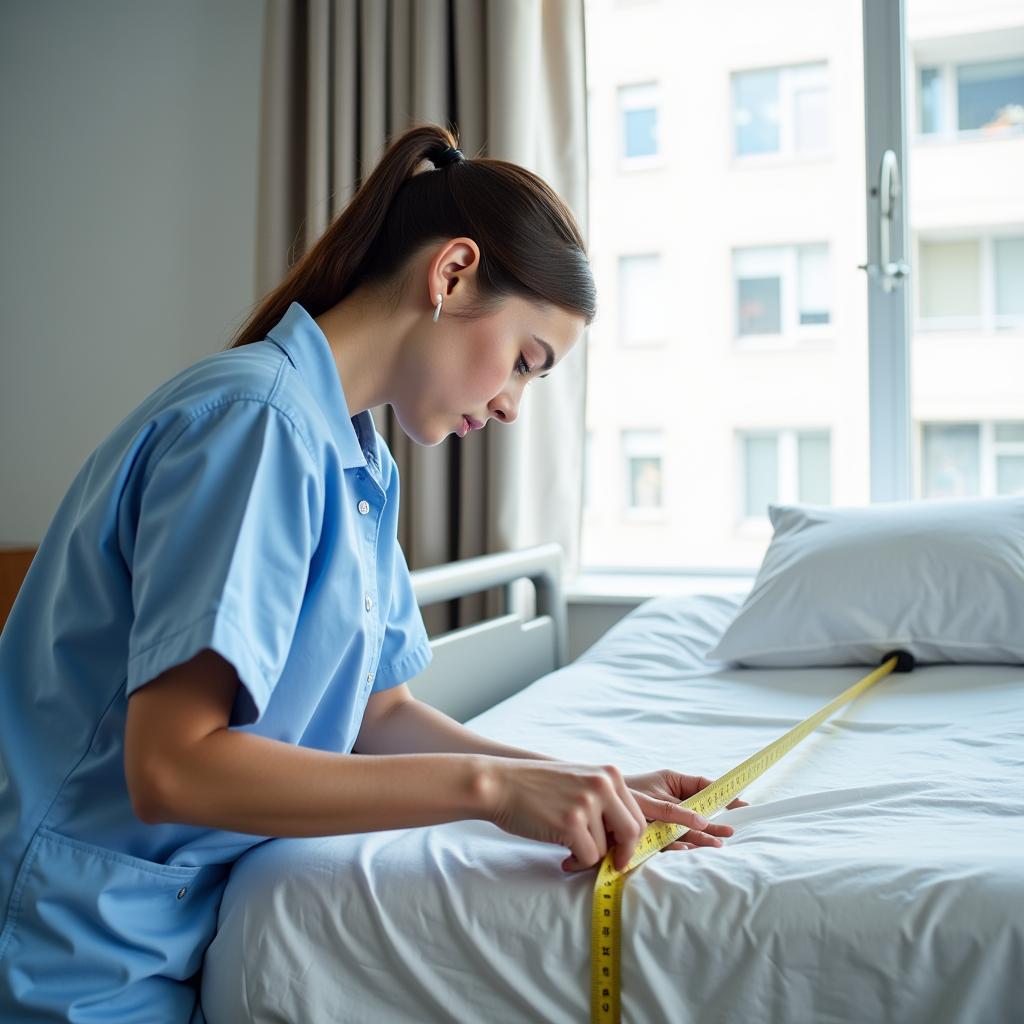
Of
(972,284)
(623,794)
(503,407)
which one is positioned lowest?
(623,794)

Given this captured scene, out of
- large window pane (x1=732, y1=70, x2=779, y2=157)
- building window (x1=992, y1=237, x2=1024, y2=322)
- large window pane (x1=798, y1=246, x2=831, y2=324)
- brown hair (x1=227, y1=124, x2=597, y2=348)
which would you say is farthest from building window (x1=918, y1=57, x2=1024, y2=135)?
brown hair (x1=227, y1=124, x2=597, y2=348)

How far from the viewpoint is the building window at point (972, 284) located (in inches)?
107

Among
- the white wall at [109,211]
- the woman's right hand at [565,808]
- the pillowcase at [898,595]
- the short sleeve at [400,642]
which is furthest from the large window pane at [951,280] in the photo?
the woman's right hand at [565,808]

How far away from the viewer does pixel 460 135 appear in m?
2.56

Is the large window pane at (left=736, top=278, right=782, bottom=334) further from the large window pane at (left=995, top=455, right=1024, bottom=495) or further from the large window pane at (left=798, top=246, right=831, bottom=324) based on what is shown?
the large window pane at (left=995, top=455, right=1024, bottom=495)

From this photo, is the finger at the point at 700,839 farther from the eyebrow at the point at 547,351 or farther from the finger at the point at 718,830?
the eyebrow at the point at 547,351

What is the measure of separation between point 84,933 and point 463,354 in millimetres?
576

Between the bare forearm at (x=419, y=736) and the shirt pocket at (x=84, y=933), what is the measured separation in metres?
0.32

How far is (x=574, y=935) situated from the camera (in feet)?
2.65

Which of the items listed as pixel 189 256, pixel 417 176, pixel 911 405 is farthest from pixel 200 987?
pixel 189 256

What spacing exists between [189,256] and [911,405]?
1.93 m

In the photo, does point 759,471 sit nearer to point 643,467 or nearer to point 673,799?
Result: point 643,467

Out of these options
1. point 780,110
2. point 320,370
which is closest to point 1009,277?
point 780,110

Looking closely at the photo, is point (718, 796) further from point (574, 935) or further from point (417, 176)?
point (417, 176)
